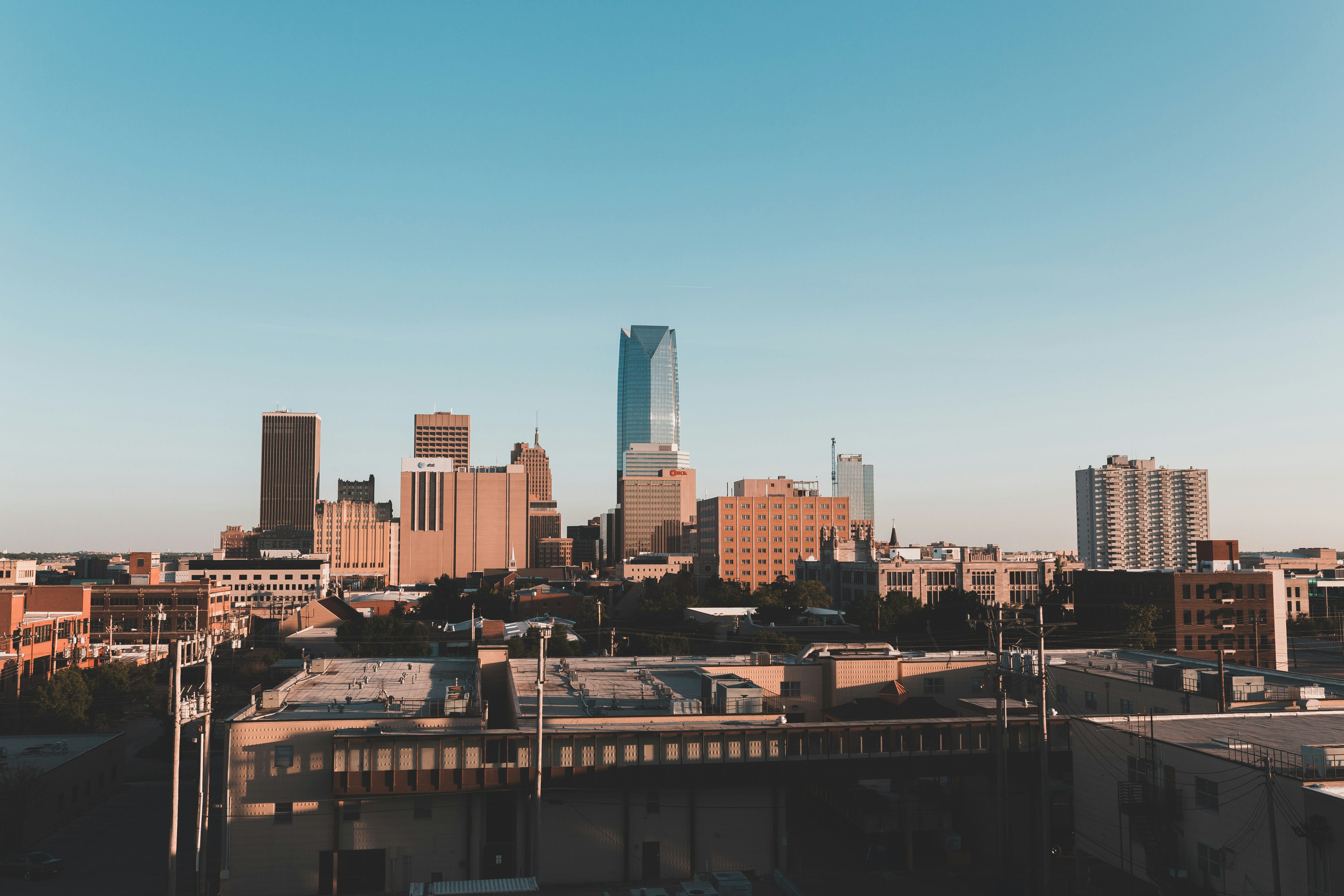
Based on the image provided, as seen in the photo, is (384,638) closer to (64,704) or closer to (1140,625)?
(64,704)

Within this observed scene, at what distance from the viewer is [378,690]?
195 feet

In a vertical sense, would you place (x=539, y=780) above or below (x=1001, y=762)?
below

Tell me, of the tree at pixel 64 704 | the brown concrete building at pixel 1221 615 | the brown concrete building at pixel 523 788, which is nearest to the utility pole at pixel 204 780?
the brown concrete building at pixel 523 788

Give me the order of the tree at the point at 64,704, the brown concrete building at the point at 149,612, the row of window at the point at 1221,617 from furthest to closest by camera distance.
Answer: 1. the brown concrete building at the point at 149,612
2. the row of window at the point at 1221,617
3. the tree at the point at 64,704

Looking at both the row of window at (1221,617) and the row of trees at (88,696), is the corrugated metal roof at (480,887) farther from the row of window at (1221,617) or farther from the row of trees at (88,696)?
the row of window at (1221,617)

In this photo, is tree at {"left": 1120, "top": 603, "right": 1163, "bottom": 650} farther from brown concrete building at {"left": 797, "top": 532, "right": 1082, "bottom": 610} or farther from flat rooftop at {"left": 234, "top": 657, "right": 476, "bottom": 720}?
flat rooftop at {"left": 234, "top": 657, "right": 476, "bottom": 720}

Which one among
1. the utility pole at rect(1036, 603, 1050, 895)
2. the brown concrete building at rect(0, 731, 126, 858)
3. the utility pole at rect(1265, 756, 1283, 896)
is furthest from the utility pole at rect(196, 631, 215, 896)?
the utility pole at rect(1265, 756, 1283, 896)

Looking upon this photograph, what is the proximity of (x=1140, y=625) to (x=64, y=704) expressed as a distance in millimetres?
110647

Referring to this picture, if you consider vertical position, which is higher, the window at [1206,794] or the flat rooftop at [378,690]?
the flat rooftop at [378,690]

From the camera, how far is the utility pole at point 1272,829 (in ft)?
104

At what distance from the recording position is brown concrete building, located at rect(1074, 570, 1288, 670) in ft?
363

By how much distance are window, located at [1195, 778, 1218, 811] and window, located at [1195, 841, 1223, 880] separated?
1534 mm

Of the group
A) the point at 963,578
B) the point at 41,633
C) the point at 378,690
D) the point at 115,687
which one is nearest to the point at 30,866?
the point at 378,690

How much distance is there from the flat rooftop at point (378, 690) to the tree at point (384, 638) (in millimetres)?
36433
